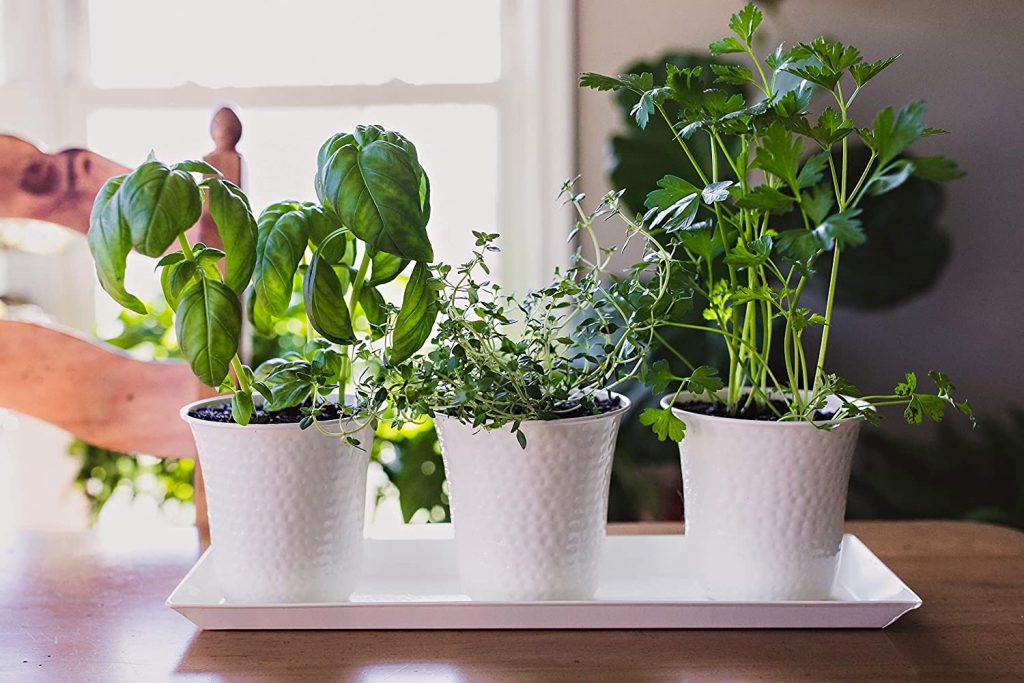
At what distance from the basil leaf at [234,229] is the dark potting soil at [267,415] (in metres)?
0.11

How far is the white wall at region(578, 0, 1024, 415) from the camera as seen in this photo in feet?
5.74

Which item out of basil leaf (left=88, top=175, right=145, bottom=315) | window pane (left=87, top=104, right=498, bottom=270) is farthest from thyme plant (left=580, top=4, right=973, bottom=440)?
window pane (left=87, top=104, right=498, bottom=270)

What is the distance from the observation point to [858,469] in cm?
180

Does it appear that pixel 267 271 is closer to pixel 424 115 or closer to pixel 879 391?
pixel 424 115

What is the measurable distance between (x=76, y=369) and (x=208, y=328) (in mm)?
420

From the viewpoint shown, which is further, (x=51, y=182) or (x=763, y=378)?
(x=51, y=182)

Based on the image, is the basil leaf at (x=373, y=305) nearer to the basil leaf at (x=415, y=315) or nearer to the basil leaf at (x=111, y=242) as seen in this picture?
the basil leaf at (x=415, y=315)

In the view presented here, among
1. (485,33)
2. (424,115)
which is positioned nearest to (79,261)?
(424,115)

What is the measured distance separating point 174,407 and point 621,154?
2.97ft

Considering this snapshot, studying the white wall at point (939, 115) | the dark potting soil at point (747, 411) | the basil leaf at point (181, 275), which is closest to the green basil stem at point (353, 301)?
the basil leaf at point (181, 275)

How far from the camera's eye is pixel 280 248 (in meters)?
0.73

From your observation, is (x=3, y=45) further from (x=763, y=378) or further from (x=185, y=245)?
(x=763, y=378)

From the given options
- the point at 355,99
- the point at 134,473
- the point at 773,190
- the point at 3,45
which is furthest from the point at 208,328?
the point at 3,45

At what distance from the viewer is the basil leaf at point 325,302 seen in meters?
0.71
